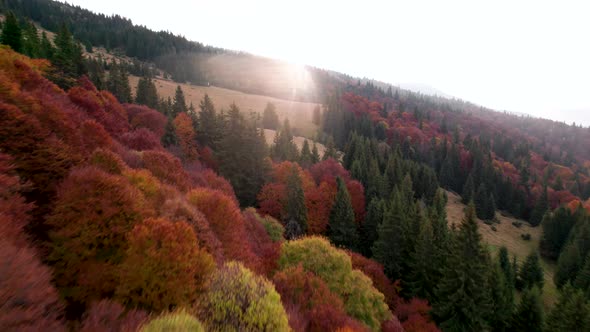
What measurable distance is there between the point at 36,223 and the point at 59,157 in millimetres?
4699

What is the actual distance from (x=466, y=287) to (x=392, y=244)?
37.5 ft

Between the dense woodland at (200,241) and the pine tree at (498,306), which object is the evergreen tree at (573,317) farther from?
the pine tree at (498,306)

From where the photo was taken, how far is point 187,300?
45.1 feet

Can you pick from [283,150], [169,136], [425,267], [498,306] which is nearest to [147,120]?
[169,136]

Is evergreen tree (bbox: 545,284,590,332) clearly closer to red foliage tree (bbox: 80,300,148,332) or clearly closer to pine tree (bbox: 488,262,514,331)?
pine tree (bbox: 488,262,514,331)

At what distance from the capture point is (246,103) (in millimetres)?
143750

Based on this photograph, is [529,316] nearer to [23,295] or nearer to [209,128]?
[23,295]

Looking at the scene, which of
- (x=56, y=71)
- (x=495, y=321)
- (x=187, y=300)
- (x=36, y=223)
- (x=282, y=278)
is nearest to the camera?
(x=187, y=300)

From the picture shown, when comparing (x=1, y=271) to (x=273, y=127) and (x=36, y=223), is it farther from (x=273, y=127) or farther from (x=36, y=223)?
(x=273, y=127)

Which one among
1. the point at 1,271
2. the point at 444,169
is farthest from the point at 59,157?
the point at 444,169

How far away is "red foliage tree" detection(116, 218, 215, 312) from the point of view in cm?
1338

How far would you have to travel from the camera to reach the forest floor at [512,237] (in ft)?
220

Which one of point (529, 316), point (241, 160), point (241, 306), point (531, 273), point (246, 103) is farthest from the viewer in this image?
point (246, 103)

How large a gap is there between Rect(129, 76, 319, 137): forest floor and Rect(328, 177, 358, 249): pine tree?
78682mm
